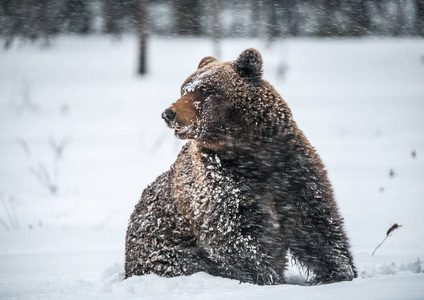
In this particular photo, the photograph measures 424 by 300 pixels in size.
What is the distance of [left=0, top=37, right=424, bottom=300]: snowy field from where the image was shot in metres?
3.53

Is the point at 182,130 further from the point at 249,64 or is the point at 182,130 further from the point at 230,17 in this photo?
the point at 230,17

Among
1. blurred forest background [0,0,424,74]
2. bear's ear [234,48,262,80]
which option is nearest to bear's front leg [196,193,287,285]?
bear's ear [234,48,262,80]

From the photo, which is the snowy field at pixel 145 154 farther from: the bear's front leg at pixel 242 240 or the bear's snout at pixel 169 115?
the bear's snout at pixel 169 115

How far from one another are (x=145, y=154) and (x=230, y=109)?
20.2ft

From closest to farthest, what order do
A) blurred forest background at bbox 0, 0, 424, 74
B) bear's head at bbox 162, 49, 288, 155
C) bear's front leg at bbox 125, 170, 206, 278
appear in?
bear's head at bbox 162, 49, 288, 155, bear's front leg at bbox 125, 170, 206, 278, blurred forest background at bbox 0, 0, 424, 74

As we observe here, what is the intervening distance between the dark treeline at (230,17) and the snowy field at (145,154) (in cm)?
94

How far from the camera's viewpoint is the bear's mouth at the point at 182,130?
3.12m

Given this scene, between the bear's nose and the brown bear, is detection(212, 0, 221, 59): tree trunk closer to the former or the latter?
the brown bear

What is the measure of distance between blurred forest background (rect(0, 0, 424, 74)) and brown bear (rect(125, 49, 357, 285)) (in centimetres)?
1094

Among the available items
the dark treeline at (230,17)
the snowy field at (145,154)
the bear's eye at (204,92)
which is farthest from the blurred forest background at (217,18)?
the bear's eye at (204,92)

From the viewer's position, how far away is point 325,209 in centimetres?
318

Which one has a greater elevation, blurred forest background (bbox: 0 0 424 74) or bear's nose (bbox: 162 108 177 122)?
blurred forest background (bbox: 0 0 424 74)

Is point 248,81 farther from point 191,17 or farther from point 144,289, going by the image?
point 191,17

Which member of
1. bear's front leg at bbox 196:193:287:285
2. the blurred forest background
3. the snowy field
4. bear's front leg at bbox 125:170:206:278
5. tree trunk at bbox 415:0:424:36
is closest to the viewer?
bear's front leg at bbox 196:193:287:285
